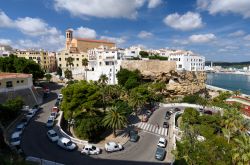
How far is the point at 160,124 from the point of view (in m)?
46.3

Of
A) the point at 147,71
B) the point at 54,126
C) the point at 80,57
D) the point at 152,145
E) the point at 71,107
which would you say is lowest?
the point at 152,145

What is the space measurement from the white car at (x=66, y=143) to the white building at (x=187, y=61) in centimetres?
6885

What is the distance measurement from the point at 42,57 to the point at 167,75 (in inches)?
2715

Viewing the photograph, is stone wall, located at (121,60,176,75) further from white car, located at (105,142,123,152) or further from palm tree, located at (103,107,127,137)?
white car, located at (105,142,123,152)

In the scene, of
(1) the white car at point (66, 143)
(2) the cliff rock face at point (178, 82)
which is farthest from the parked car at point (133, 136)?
(2) the cliff rock face at point (178, 82)

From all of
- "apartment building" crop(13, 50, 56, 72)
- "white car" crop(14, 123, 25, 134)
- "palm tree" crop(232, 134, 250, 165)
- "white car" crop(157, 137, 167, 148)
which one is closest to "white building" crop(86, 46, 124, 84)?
"apartment building" crop(13, 50, 56, 72)

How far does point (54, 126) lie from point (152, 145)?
18.8 metres

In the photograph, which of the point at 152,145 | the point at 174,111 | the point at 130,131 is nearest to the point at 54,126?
the point at 130,131

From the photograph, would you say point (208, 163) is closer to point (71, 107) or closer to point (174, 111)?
point (71, 107)

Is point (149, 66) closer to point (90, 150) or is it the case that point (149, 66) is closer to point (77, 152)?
point (90, 150)

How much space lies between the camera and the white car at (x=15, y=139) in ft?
96.8

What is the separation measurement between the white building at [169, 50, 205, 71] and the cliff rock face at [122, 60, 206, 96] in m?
4.33

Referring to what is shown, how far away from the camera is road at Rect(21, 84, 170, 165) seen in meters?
28.4

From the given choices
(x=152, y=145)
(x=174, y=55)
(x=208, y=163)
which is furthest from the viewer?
(x=174, y=55)
